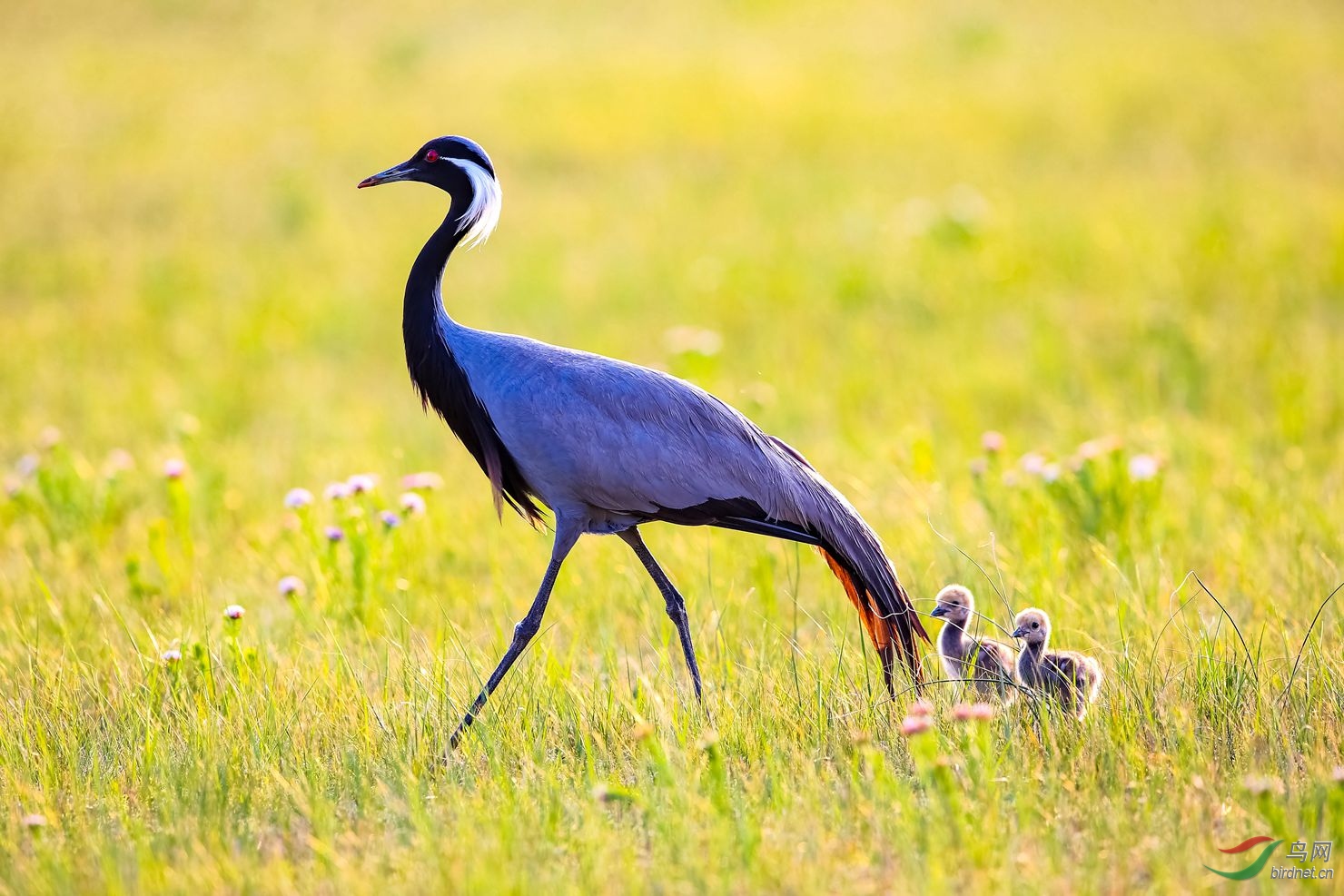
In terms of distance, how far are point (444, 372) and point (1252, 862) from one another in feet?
8.64

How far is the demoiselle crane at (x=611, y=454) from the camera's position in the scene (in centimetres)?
392

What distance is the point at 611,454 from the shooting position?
3.90 m

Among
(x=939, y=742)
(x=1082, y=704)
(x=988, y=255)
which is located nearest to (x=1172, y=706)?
(x=1082, y=704)

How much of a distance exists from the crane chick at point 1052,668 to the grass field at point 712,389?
0.15 metres

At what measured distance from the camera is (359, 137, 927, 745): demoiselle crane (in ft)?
12.9

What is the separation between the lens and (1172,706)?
12.0 ft

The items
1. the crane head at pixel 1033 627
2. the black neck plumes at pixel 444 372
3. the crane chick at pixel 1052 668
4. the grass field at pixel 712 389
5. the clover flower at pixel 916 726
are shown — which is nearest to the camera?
the clover flower at pixel 916 726

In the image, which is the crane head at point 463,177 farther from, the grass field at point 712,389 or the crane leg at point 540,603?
the grass field at point 712,389

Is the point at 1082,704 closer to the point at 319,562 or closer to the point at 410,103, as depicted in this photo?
the point at 319,562

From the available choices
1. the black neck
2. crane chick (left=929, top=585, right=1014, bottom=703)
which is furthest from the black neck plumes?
crane chick (left=929, top=585, right=1014, bottom=703)

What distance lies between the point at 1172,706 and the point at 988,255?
263 inches

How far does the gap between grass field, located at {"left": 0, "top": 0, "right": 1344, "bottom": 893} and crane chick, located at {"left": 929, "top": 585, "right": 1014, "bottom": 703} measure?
0.15 m

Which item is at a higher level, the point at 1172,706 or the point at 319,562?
the point at 319,562

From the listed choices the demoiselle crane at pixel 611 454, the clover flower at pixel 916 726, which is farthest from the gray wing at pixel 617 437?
the clover flower at pixel 916 726
